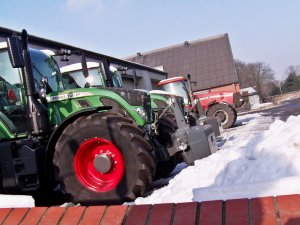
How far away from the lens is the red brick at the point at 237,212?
233 cm

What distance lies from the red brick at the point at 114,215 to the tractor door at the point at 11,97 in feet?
12.3

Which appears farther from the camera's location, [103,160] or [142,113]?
[142,113]

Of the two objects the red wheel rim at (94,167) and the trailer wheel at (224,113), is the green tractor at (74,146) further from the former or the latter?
the trailer wheel at (224,113)

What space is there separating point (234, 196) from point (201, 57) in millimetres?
41760

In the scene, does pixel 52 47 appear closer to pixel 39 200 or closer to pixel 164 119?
pixel 164 119

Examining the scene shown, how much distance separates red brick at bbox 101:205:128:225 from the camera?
2.61 meters

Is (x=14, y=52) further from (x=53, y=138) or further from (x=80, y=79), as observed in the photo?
(x=80, y=79)

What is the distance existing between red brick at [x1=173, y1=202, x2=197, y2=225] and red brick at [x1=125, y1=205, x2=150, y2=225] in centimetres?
21

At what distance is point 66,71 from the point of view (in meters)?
8.21

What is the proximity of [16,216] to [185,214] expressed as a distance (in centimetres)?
126

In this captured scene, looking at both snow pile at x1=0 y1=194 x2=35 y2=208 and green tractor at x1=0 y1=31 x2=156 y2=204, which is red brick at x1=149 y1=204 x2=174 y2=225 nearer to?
snow pile at x1=0 y1=194 x2=35 y2=208

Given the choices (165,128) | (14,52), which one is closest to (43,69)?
(14,52)

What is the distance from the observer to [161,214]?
8.41 ft

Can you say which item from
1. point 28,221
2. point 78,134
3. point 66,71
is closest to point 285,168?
point 28,221
